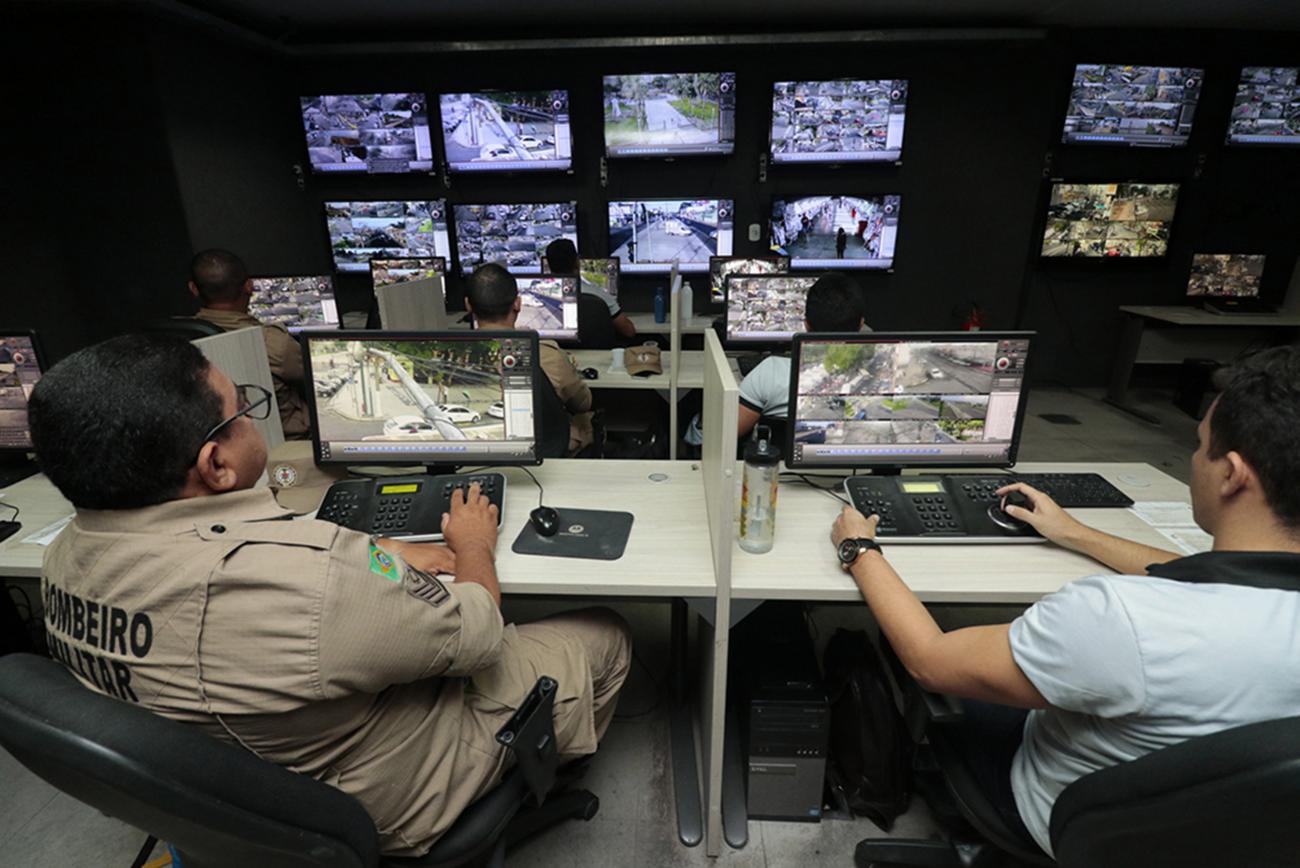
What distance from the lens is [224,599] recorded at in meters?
0.71

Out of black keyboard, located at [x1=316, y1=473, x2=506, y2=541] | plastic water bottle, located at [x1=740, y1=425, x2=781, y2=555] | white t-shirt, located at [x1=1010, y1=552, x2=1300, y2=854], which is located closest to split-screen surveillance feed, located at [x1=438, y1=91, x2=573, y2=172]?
black keyboard, located at [x1=316, y1=473, x2=506, y2=541]

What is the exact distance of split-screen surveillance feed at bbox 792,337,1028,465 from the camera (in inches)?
56.2

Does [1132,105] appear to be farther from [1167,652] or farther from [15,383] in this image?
[15,383]

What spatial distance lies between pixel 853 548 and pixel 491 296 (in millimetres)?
1759

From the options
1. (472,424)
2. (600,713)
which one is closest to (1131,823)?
(600,713)

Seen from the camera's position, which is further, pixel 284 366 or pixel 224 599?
pixel 284 366

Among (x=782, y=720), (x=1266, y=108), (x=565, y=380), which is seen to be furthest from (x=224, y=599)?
(x=1266, y=108)

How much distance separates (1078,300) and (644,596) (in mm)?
5312

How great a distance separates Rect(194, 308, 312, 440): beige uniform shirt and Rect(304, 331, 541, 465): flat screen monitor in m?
0.92

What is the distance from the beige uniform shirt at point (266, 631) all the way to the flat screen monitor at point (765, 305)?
9.09 feet

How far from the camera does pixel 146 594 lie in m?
0.72

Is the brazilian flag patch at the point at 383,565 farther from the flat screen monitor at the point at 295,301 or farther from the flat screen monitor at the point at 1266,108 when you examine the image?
the flat screen monitor at the point at 1266,108

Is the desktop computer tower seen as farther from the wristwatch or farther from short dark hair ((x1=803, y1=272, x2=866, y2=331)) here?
short dark hair ((x1=803, y1=272, x2=866, y2=331))

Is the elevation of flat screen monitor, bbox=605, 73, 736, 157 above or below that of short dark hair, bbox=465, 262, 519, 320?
above
